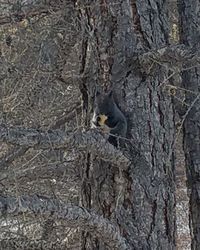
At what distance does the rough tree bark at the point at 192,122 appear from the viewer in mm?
4266

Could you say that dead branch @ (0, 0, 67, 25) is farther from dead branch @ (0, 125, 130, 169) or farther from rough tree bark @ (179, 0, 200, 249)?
rough tree bark @ (179, 0, 200, 249)

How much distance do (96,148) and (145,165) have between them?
1.20 ft

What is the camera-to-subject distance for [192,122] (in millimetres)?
4293

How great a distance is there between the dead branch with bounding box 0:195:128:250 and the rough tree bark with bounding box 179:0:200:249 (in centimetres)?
169

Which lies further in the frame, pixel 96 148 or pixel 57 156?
pixel 57 156

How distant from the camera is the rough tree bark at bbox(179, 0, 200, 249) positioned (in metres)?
4.27

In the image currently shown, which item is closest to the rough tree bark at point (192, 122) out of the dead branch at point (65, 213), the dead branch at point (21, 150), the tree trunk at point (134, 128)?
the dead branch at point (21, 150)

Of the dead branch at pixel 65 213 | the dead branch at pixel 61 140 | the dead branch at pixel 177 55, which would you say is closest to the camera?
the dead branch at pixel 65 213

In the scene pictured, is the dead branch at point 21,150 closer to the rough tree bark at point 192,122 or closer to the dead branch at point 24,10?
the rough tree bark at point 192,122

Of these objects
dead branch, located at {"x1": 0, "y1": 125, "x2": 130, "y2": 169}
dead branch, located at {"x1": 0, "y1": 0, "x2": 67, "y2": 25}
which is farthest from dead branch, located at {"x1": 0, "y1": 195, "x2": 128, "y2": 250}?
dead branch, located at {"x1": 0, "y1": 0, "x2": 67, "y2": 25}

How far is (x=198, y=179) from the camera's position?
4266 mm

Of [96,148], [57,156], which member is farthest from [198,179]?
[96,148]

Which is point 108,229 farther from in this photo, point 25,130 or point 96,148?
point 25,130

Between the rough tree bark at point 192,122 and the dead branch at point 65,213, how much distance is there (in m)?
1.69
